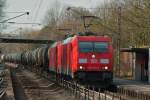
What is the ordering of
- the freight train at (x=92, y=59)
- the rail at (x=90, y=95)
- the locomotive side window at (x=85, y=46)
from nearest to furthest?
1. the rail at (x=90, y=95)
2. the freight train at (x=92, y=59)
3. the locomotive side window at (x=85, y=46)

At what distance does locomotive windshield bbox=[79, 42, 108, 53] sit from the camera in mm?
30337

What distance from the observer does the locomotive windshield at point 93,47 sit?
3034 cm

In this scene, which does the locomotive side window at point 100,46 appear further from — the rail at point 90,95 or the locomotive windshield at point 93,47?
the rail at point 90,95

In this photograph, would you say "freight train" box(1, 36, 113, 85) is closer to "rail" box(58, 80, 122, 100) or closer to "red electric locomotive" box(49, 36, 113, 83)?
"red electric locomotive" box(49, 36, 113, 83)

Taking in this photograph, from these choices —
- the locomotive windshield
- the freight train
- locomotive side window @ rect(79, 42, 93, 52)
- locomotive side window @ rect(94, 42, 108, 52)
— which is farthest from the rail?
locomotive side window @ rect(94, 42, 108, 52)

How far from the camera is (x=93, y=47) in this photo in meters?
30.5

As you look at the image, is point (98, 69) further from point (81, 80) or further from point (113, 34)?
point (113, 34)

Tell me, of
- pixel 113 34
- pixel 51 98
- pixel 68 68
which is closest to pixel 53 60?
pixel 68 68

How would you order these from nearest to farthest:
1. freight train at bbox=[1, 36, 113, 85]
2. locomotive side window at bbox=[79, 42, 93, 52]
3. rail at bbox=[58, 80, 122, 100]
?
rail at bbox=[58, 80, 122, 100] < freight train at bbox=[1, 36, 113, 85] < locomotive side window at bbox=[79, 42, 93, 52]

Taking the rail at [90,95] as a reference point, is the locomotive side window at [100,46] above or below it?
above

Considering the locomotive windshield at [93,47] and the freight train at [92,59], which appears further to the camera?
the locomotive windshield at [93,47]

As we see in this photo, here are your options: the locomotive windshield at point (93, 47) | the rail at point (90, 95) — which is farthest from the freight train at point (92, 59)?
the rail at point (90, 95)

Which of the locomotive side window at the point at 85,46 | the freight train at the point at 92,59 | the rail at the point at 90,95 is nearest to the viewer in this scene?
the rail at the point at 90,95

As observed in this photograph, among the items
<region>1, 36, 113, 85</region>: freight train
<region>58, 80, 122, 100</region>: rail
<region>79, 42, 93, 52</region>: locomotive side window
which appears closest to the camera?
<region>58, 80, 122, 100</region>: rail
